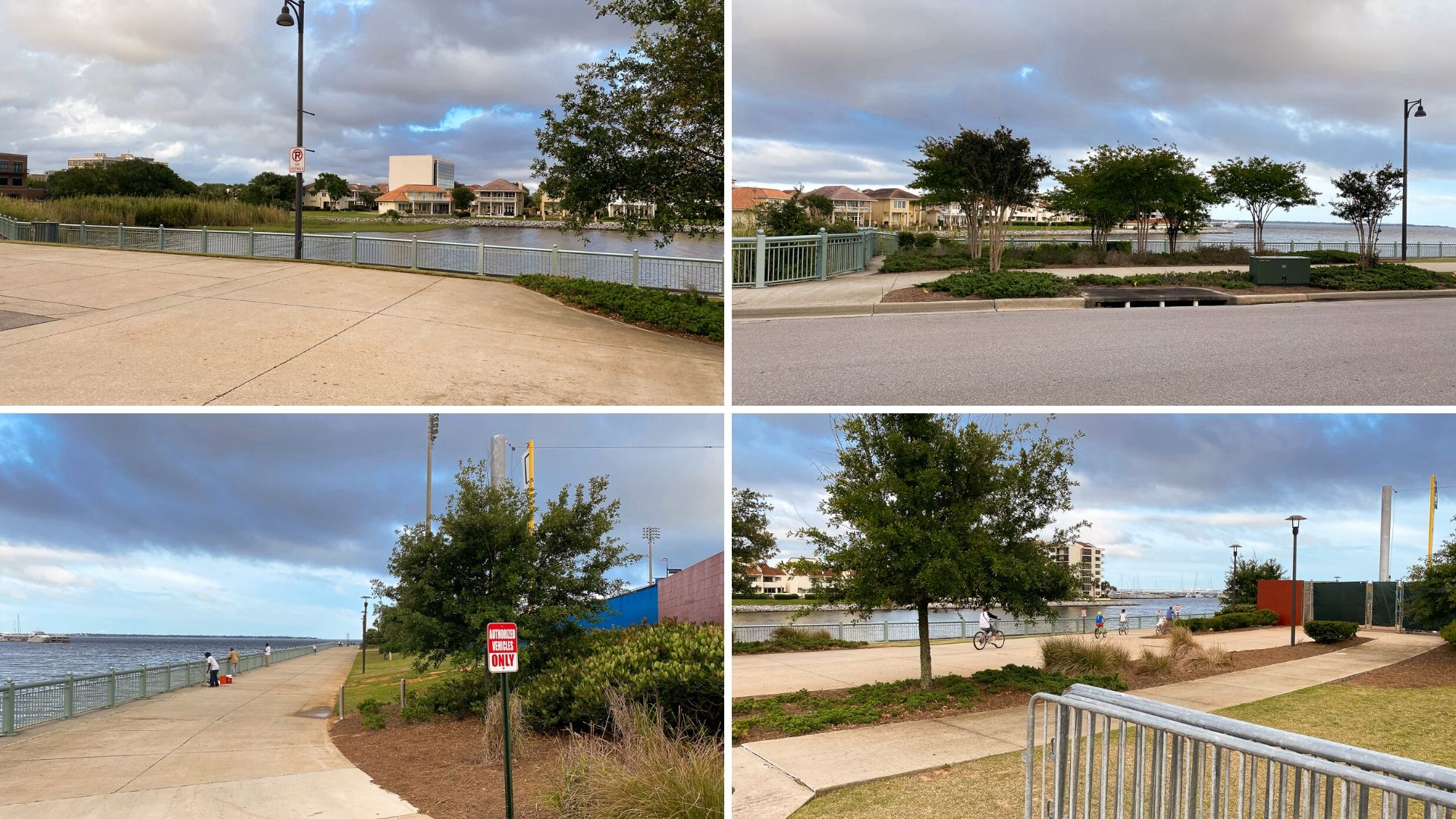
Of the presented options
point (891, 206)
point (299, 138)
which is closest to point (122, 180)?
point (299, 138)

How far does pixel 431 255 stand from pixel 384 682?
1319 centimetres

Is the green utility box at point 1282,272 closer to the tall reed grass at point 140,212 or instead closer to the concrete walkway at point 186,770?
the concrete walkway at point 186,770

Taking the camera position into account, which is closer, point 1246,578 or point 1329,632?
point 1329,632

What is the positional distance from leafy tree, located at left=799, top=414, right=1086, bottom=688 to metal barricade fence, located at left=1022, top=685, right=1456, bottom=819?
16.9 feet

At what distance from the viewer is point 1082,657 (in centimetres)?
1462

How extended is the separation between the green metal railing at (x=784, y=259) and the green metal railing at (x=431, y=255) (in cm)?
127

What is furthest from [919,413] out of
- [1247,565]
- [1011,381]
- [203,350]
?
[1247,565]

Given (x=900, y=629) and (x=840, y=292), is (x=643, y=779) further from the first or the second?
(x=900, y=629)

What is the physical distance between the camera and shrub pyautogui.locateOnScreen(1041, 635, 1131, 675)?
14320 millimetres

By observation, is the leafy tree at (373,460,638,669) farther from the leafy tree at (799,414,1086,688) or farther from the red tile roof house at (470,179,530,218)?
the red tile roof house at (470,179,530,218)

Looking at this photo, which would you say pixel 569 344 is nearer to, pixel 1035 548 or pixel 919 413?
pixel 919 413

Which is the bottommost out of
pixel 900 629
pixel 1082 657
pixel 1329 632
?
pixel 900 629

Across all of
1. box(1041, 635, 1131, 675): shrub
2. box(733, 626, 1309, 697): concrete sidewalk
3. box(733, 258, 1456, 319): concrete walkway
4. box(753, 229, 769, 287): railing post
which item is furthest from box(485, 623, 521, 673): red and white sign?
box(753, 229, 769, 287): railing post

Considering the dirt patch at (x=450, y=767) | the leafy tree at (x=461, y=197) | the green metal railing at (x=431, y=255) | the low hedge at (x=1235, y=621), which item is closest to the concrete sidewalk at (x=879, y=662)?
the low hedge at (x=1235, y=621)
